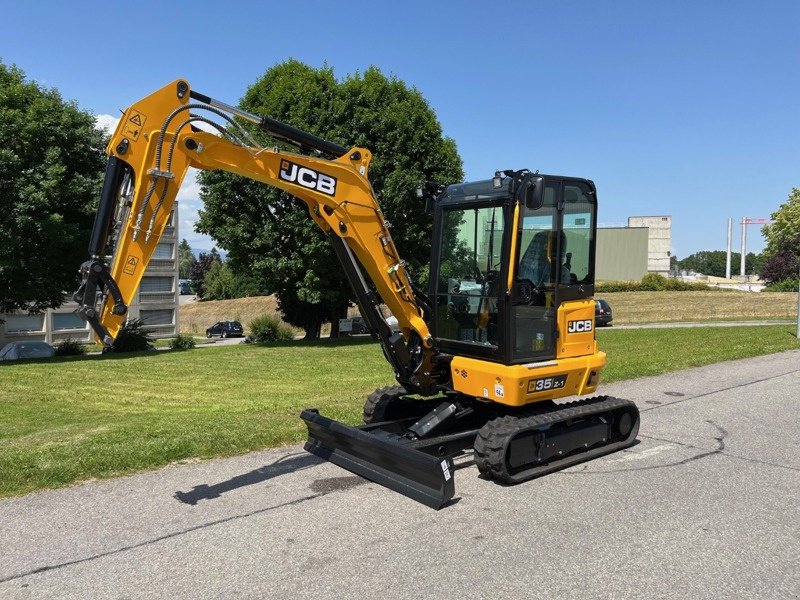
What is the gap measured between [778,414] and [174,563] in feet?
28.5

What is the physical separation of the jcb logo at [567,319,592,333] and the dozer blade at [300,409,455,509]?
219 centimetres

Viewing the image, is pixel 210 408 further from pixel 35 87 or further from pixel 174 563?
pixel 35 87

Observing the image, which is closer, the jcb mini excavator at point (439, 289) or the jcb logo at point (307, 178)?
the jcb mini excavator at point (439, 289)

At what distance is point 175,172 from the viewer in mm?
5391

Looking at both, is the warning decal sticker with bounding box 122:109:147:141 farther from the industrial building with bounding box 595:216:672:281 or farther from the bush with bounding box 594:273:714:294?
the industrial building with bounding box 595:216:672:281

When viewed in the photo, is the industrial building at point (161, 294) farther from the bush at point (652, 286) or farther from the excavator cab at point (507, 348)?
the excavator cab at point (507, 348)

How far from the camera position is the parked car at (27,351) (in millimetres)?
27781

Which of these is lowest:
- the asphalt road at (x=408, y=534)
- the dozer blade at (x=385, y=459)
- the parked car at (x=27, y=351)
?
the parked car at (x=27, y=351)

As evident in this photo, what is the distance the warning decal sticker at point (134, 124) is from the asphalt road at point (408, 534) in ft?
10.1

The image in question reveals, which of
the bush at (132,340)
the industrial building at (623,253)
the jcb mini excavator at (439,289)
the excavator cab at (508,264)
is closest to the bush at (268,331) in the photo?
the bush at (132,340)

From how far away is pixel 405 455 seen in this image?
5.71 meters

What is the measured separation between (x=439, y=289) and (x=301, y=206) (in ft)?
55.9

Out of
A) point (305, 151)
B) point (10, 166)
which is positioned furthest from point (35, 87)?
point (305, 151)

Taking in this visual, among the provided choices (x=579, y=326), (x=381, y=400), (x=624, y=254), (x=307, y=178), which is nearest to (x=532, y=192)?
(x=579, y=326)
